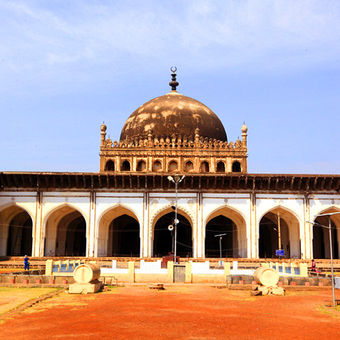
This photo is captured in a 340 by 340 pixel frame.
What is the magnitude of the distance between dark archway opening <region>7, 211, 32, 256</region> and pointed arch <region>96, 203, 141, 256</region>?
617cm

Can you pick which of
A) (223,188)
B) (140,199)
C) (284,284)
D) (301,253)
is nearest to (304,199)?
(301,253)

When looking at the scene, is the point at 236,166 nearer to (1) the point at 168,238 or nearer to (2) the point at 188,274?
(1) the point at 168,238

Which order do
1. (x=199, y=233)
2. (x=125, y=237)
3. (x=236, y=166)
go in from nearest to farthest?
(x=199, y=233)
(x=236, y=166)
(x=125, y=237)

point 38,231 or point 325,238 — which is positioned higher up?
point 38,231

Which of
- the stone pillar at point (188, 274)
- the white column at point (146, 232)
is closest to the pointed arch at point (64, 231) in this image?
the white column at point (146, 232)

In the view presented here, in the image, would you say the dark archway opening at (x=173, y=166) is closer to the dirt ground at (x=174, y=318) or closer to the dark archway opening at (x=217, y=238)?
the dark archway opening at (x=217, y=238)

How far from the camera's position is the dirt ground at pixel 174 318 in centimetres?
871

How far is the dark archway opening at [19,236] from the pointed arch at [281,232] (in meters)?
16.9

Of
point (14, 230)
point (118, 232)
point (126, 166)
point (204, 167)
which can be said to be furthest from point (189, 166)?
point (14, 230)

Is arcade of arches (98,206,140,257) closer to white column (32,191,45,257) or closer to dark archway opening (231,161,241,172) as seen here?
white column (32,191,45,257)

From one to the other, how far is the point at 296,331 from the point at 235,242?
24.0 metres

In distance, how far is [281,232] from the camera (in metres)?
33.4

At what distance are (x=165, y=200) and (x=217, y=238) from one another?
8.97m

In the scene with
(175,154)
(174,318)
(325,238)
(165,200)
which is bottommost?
(174,318)
